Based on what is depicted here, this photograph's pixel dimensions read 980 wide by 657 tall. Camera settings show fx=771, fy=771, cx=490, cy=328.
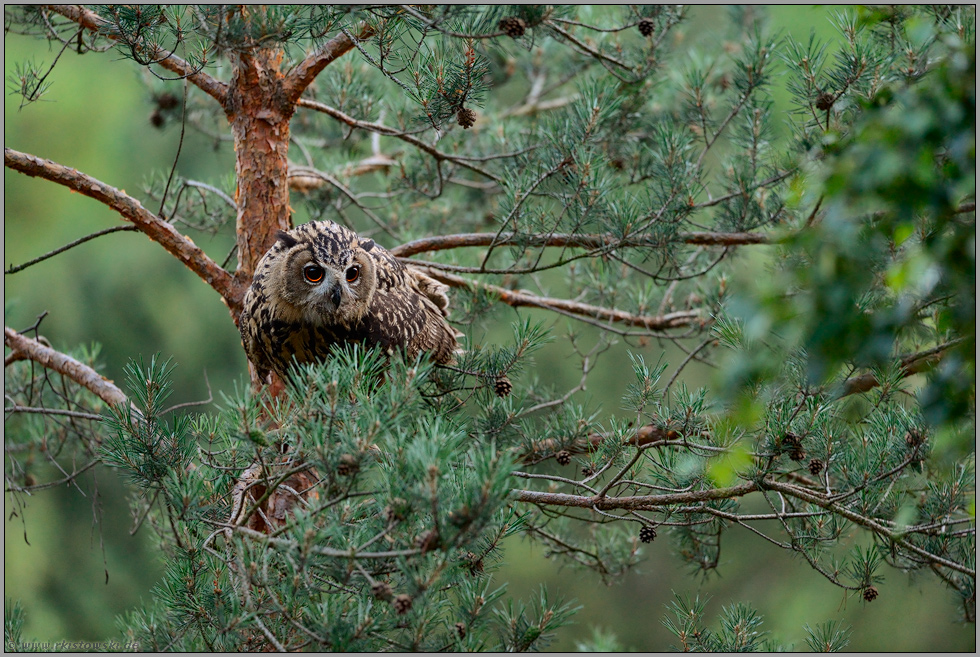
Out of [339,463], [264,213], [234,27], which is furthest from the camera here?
[264,213]

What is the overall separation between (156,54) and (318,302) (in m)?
0.59

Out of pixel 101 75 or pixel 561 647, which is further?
pixel 561 647

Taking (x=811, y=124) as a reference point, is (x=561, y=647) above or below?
below

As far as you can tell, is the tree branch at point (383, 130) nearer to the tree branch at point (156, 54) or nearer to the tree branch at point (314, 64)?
the tree branch at point (314, 64)

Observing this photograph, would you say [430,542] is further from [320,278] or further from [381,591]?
[320,278]

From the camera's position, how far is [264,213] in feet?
6.61

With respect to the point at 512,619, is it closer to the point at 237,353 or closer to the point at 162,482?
the point at 162,482

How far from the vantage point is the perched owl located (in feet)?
5.63

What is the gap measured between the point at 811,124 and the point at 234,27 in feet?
4.34

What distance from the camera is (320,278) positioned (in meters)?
1.72

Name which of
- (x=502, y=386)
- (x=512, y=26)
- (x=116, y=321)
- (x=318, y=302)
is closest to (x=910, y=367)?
(x=502, y=386)

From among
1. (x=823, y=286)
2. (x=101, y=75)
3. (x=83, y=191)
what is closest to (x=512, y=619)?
(x=823, y=286)

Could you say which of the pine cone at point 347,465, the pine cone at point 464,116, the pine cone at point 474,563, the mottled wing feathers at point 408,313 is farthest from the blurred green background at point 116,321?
the pine cone at point 347,465

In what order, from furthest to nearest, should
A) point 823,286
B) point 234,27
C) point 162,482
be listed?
point 234,27 < point 162,482 < point 823,286
